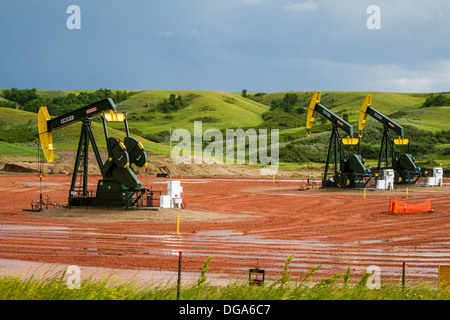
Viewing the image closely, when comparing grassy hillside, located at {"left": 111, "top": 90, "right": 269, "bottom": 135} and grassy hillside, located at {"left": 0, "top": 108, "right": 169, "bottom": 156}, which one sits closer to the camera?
grassy hillside, located at {"left": 0, "top": 108, "right": 169, "bottom": 156}

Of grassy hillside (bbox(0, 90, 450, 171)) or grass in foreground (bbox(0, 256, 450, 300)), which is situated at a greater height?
grassy hillside (bbox(0, 90, 450, 171))

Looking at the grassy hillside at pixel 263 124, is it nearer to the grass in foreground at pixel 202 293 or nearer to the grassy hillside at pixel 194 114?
the grassy hillside at pixel 194 114

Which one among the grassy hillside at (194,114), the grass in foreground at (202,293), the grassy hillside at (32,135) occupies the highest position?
the grassy hillside at (194,114)

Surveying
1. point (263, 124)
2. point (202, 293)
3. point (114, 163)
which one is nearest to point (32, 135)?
point (263, 124)

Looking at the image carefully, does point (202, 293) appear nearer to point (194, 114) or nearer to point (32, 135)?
point (32, 135)

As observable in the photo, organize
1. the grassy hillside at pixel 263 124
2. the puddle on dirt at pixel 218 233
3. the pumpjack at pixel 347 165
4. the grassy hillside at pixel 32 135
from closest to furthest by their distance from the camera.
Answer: the puddle on dirt at pixel 218 233
the pumpjack at pixel 347 165
the grassy hillside at pixel 32 135
the grassy hillside at pixel 263 124

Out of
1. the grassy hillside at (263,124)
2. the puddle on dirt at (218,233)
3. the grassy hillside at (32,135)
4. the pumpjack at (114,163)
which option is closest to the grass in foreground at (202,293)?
the puddle on dirt at (218,233)

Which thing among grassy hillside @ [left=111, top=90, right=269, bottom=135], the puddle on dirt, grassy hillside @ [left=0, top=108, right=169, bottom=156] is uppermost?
grassy hillside @ [left=111, top=90, right=269, bottom=135]

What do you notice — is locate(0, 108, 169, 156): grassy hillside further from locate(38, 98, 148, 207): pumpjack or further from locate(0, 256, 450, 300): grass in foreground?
locate(0, 256, 450, 300): grass in foreground

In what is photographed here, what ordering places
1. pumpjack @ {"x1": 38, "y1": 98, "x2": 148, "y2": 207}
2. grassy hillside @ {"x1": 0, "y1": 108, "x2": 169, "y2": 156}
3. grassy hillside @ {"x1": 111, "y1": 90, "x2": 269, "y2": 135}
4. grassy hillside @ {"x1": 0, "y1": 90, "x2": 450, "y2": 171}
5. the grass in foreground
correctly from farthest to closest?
grassy hillside @ {"x1": 111, "y1": 90, "x2": 269, "y2": 135}
grassy hillside @ {"x1": 0, "y1": 90, "x2": 450, "y2": 171}
grassy hillside @ {"x1": 0, "y1": 108, "x2": 169, "y2": 156}
pumpjack @ {"x1": 38, "y1": 98, "x2": 148, "y2": 207}
the grass in foreground

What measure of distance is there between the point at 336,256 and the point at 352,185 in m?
31.1

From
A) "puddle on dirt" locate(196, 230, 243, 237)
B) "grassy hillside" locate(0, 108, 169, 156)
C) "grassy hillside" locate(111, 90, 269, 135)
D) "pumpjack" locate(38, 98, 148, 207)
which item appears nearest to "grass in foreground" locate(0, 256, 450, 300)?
"puddle on dirt" locate(196, 230, 243, 237)

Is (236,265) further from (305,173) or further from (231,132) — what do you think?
(231,132)

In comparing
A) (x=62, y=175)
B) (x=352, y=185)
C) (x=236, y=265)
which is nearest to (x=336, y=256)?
(x=236, y=265)
